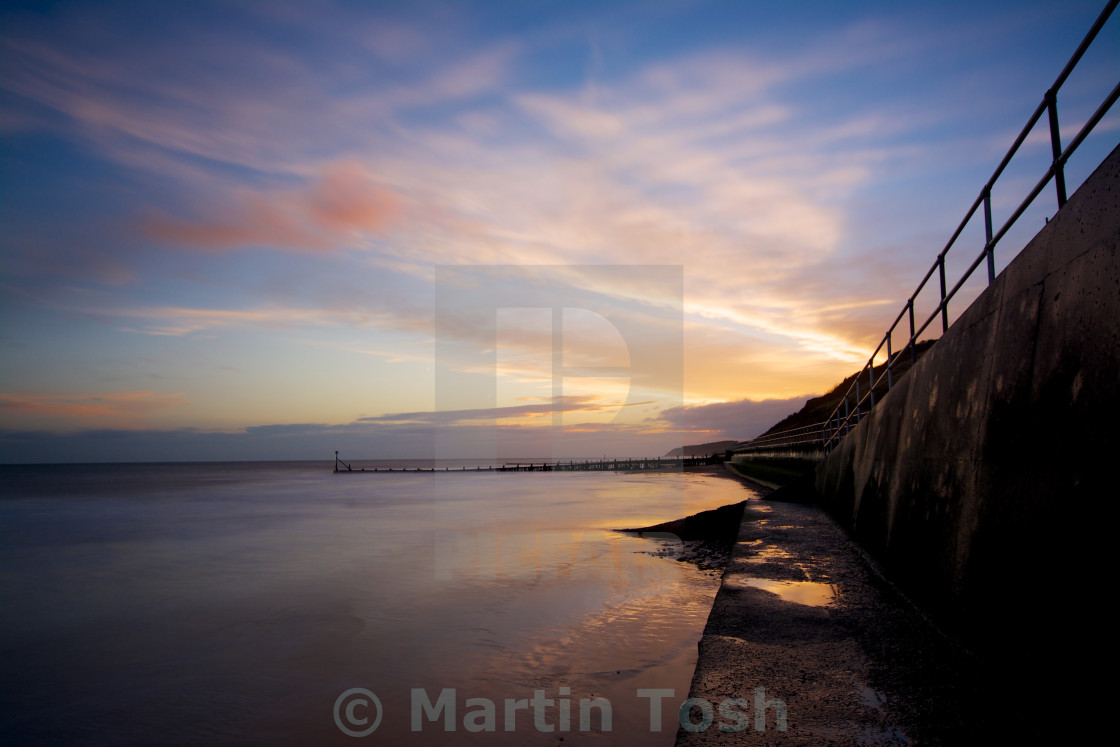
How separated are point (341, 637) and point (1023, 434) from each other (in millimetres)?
8057

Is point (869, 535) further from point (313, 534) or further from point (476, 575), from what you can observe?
point (313, 534)

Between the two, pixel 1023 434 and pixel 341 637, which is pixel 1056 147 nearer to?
pixel 1023 434

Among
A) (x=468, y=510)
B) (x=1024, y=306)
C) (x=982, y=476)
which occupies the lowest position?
(x=468, y=510)

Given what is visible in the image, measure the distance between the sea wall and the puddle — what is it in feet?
2.21

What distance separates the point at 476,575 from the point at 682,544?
4.76 metres

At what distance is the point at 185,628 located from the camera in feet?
29.8

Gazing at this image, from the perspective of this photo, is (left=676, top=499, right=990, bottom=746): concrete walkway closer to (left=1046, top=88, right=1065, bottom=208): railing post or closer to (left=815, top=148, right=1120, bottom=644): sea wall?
(left=815, top=148, right=1120, bottom=644): sea wall

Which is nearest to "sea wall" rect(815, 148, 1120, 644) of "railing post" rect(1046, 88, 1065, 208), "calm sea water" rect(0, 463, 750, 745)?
"railing post" rect(1046, 88, 1065, 208)

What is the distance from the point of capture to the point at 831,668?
3756mm

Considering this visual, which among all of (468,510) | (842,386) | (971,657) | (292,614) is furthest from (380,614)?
(842,386)

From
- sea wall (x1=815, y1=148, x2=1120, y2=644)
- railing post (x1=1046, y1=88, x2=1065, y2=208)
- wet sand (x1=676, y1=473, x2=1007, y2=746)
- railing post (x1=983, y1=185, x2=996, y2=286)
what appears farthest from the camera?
railing post (x1=983, y1=185, x2=996, y2=286)

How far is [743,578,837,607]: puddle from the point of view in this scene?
5.31 m

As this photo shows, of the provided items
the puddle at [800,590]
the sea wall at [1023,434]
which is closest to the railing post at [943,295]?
the sea wall at [1023,434]

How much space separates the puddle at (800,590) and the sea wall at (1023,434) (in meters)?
0.67
